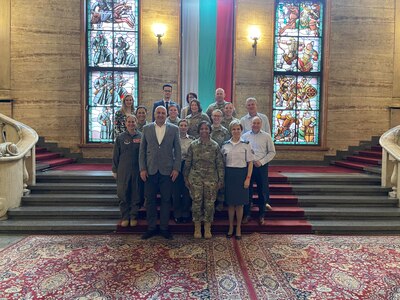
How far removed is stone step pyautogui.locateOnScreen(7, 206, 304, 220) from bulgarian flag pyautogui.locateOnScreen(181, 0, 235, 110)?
4.07 m

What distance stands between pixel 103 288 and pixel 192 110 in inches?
115

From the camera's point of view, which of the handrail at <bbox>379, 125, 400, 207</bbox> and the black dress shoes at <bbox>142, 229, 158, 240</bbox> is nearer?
the black dress shoes at <bbox>142, 229, 158, 240</bbox>

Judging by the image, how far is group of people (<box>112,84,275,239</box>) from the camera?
443cm

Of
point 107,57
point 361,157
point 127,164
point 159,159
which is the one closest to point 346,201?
point 361,157

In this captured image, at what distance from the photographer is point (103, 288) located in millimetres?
3104

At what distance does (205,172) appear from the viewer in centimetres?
444

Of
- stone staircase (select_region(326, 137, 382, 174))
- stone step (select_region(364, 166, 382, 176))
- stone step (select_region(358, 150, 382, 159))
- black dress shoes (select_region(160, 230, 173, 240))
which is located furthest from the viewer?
stone step (select_region(358, 150, 382, 159))

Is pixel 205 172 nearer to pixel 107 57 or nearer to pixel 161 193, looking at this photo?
pixel 161 193

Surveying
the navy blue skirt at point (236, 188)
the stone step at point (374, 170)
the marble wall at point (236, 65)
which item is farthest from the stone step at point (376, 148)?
the navy blue skirt at point (236, 188)

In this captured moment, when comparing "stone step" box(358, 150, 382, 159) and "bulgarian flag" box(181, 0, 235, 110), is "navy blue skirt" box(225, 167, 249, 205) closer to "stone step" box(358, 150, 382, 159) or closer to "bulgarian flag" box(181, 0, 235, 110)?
→ "bulgarian flag" box(181, 0, 235, 110)

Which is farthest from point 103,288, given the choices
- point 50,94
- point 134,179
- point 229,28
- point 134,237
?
point 229,28

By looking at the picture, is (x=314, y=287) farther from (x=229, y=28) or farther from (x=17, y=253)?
(x=229, y=28)

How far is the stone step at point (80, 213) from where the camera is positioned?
5133 millimetres

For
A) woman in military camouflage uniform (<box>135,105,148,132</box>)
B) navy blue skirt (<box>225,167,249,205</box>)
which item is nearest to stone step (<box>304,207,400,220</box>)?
navy blue skirt (<box>225,167,249,205</box>)
